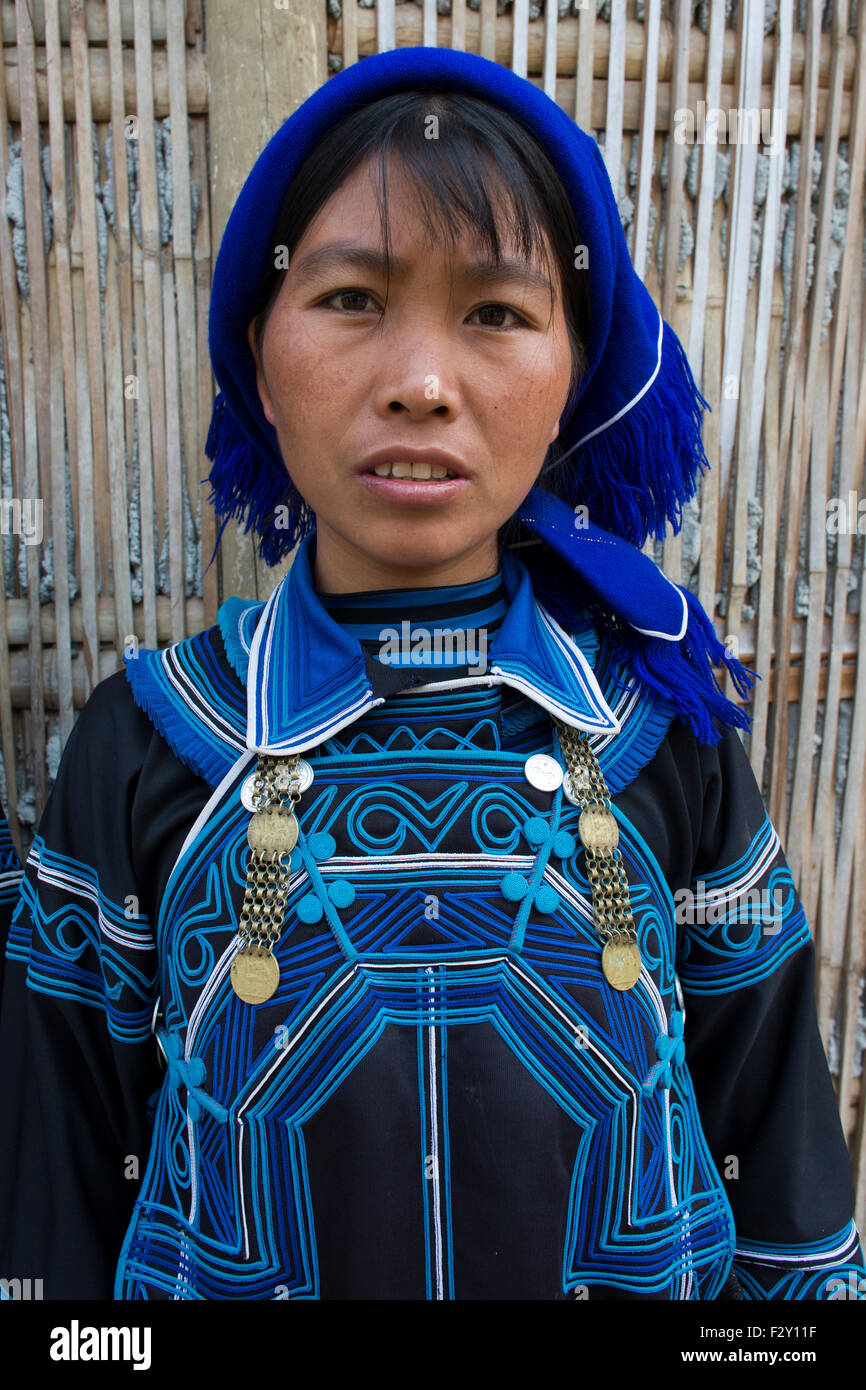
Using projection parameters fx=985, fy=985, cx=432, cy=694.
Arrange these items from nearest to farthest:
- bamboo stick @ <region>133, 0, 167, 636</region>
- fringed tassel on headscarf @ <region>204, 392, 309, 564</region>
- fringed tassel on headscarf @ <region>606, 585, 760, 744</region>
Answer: fringed tassel on headscarf @ <region>606, 585, 760, 744</region> → fringed tassel on headscarf @ <region>204, 392, 309, 564</region> → bamboo stick @ <region>133, 0, 167, 636</region>

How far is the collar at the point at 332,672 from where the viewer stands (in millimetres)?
1031

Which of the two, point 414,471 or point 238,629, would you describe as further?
point 238,629

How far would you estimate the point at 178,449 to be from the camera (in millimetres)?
1536

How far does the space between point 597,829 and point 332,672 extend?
32 cm

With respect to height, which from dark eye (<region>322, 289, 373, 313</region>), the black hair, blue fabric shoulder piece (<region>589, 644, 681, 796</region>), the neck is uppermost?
the black hair

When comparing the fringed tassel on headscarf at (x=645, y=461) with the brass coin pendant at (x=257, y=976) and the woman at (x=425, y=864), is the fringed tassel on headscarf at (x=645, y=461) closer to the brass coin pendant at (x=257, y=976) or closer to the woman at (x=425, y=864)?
the woman at (x=425, y=864)

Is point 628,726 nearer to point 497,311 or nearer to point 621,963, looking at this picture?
point 621,963

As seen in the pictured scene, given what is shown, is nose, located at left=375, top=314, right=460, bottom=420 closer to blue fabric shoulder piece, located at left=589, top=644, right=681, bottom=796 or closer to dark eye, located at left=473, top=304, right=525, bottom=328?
dark eye, located at left=473, top=304, right=525, bottom=328

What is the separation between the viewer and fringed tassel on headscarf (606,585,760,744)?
3.74 ft

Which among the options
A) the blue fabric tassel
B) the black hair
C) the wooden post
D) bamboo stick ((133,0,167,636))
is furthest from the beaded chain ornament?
the wooden post

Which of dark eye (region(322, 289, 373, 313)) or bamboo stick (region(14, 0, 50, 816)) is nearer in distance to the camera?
dark eye (region(322, 289, 373, 313))

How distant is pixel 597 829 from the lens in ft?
3.38

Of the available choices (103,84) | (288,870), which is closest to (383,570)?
(288,870)

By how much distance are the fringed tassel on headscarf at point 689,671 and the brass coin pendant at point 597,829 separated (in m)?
A: 0.17
